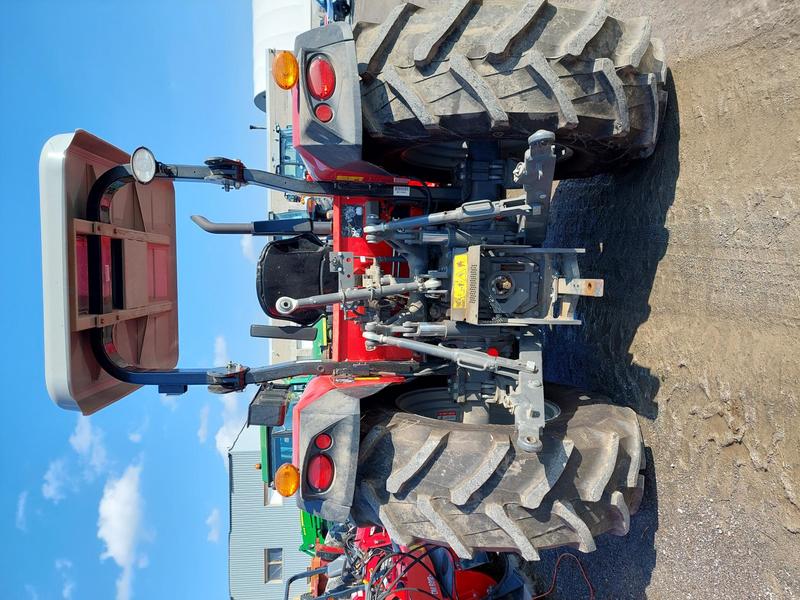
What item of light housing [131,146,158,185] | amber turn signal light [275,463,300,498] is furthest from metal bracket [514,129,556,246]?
light housing [131,146,158,185]

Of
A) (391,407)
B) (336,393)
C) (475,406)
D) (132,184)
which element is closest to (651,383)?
(475,406)

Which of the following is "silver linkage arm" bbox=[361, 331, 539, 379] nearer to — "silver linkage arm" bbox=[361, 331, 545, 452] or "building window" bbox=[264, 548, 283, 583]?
"silver linkage arm" bbox=[361, 331, 545, 452]

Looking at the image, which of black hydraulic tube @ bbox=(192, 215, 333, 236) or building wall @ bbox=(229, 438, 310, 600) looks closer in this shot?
black hydraulic tube @ bbox=(192, 215, 333, 236)

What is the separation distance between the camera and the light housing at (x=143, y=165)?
2.54 metres

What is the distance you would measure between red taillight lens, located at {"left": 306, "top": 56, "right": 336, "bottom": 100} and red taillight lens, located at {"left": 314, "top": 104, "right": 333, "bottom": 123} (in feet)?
0.13

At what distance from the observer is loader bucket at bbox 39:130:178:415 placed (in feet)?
7.66

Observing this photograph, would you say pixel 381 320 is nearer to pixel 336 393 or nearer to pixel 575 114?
pixel 336 393

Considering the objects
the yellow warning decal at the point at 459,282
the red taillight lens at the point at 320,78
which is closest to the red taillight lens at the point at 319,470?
the yellow warning decal at the point at 459,282

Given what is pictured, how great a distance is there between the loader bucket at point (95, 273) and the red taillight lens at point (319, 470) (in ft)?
3.94

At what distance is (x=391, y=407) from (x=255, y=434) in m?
11.6

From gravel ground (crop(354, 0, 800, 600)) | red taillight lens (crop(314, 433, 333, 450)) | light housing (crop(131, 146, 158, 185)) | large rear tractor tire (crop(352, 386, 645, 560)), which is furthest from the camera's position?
light housing (crop(131, 146, 158, 185))

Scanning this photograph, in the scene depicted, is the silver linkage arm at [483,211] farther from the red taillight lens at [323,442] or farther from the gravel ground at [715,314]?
the red taillight lens at [323,442]

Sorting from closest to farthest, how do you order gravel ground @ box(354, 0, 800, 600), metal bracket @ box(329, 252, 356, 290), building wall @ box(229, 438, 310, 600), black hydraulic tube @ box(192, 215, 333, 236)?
1. gravel ground @ box(354, 0, 800, 600)
2. metal bracket @ box(329, 252, 356, 290)
3. black hydraulic tube @ box(192, 215, 333, 236)
4. building wall @ box(229, 438, 310, 600)

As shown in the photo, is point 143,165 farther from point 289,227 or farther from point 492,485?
point 492,485
